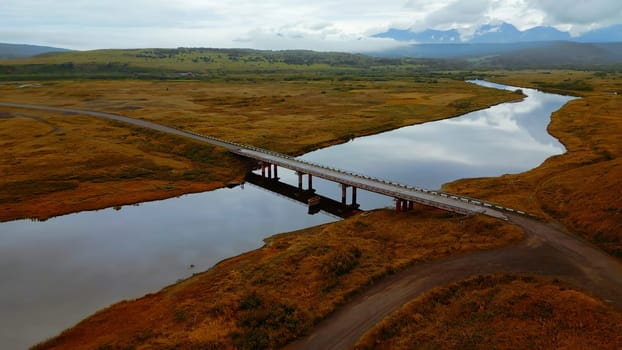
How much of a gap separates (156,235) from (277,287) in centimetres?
2261

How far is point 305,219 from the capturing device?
59594 millimetres

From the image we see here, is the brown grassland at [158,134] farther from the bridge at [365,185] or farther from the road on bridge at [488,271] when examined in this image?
the road on bridge at [488,271]

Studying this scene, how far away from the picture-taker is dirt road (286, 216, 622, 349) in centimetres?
3136

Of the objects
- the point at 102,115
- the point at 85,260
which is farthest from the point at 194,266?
the point at 102,115

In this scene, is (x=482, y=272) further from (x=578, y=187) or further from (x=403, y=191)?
(x=578, y=187)

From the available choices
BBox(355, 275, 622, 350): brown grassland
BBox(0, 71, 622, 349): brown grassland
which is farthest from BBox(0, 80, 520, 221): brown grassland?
BBox(355, 275, 622, 350): brown grassland

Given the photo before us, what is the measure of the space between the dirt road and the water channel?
61.8ft

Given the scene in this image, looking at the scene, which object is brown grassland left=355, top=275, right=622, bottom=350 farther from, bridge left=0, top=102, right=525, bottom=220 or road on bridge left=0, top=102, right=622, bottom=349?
bridge left=0, top=102, right=525, bottom=220

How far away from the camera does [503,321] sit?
30.1 m

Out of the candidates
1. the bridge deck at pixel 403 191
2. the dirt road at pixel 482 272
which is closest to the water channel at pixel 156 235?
the bridge deck at pixel 403 191

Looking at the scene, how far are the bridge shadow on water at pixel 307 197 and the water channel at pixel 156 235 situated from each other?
1480 millimetres

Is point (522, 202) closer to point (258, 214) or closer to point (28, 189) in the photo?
point (258, 214)

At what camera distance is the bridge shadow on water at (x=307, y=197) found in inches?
2456

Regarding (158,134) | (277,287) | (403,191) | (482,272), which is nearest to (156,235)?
(277,287)
